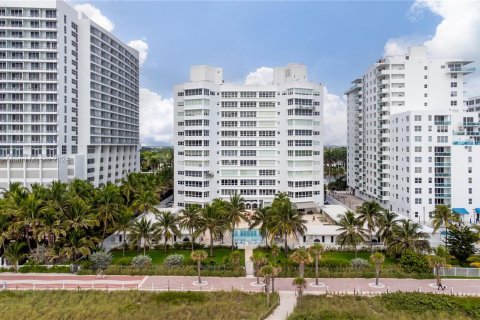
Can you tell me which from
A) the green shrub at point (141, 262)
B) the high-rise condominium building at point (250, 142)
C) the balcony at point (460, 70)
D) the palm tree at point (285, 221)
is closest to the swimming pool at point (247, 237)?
the palm tree at point (285, 221)

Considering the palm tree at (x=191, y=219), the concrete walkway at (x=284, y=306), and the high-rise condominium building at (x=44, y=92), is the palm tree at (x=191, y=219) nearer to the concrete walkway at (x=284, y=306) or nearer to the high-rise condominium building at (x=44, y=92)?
the concrete walkway at (x=284, y=306)

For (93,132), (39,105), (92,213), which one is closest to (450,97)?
(92,213)

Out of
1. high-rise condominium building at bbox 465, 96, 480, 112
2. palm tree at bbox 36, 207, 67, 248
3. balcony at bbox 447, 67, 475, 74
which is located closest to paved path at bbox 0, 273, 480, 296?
palm tree at bbox 36, 207, 67, 248

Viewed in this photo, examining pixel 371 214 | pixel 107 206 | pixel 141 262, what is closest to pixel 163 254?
pixel 141 262

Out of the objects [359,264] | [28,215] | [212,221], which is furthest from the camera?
[212,221]

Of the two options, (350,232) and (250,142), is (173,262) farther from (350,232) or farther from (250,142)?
(250,142)

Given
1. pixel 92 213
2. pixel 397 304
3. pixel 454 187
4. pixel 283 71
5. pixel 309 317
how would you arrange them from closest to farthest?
pixel 309 317
pixel 397 304
pixel 92 213
pixel 454 187
pixel 283 71

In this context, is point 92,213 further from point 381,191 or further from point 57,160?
point 381,191
